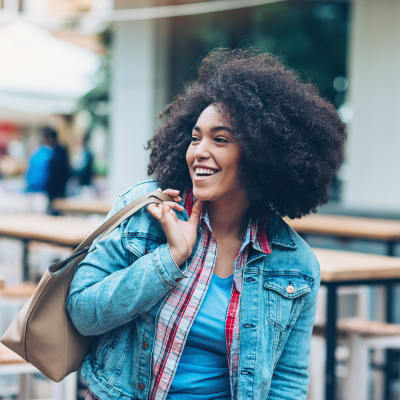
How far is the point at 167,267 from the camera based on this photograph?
183 centimetres

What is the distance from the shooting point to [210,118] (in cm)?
197

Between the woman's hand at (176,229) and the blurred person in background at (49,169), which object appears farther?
the blurred person in background at (49,169)

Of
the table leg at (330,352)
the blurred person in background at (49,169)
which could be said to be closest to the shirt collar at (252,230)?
the table leg at (330,352)

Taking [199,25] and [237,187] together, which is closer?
[237,187]

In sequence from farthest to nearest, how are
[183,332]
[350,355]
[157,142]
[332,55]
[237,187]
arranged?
[332,55]
[350,355]
[157,142]
[237,187]
[183,332]

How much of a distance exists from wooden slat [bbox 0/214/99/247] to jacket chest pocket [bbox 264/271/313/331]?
2.27 m

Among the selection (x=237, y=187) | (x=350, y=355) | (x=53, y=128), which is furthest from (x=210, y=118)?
(x=53, y=128)

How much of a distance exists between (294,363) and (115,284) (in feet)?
1.96

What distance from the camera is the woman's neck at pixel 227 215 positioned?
81.8 inches

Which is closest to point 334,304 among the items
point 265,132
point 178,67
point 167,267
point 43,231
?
point 265,132

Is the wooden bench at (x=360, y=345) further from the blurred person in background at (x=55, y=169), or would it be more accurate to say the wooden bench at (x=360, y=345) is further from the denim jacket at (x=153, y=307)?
the blurred person in background at (x=55, y=169)

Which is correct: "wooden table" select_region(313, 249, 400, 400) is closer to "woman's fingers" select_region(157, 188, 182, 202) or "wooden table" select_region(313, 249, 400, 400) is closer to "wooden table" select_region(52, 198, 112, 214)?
"woman's fingers" select_region(157, 188, 182, 202)

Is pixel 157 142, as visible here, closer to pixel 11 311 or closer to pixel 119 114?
pixel 11 311

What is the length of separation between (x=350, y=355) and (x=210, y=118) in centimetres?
233
